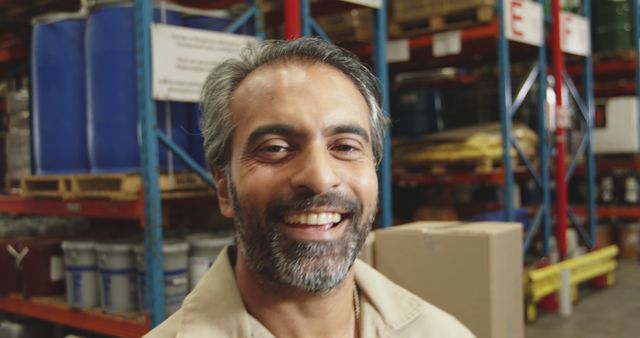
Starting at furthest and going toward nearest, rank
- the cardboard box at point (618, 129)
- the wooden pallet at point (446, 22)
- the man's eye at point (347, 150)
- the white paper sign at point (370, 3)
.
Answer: the cardboard box at point (618, 129)
the wooden pallet at point (446, 22)
the white paper sign at point (370, 3)
the man's eye at point (347, 150)

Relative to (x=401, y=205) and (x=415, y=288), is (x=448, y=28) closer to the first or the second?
(x=401, y=205)

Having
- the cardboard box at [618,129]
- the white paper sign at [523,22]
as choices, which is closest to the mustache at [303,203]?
the white paper sign at [523,22]

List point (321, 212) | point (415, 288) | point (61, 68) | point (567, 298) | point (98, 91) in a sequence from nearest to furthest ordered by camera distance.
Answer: point (321, 212), point (415, 288), point (98, 91), point (61, 68), point (567, 298)

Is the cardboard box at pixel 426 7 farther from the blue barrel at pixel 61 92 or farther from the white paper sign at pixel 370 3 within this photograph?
the blue barrel at pixel 61 92

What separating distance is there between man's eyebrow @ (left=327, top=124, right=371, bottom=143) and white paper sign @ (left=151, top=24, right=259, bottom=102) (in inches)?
75.2

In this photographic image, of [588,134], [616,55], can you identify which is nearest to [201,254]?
[588,134]

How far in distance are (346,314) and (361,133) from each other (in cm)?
50

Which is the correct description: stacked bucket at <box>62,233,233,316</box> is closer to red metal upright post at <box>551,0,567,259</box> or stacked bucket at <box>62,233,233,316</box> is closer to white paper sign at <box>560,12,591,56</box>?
red metal upright post at <box>551,0,567,259</box>

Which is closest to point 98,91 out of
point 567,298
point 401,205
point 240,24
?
point 240,24

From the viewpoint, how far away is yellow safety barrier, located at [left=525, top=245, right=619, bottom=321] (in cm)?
542

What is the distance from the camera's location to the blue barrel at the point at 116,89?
145 inches

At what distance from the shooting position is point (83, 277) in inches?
161

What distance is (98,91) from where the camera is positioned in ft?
12.3

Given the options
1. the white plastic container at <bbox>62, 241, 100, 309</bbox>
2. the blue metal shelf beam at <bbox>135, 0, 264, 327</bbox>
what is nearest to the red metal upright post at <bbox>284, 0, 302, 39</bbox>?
the blue metal shelf beam at <bbox>135, 0, 264, 327</bbox>
